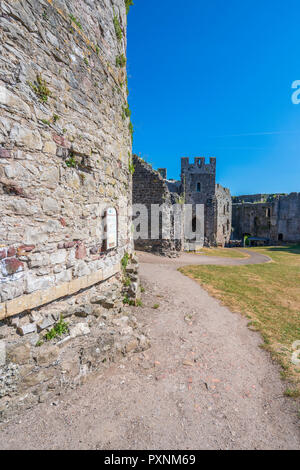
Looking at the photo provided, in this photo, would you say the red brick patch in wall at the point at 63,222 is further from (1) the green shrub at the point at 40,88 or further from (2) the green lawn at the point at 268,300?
(2) the green lawn at the point at 268,300

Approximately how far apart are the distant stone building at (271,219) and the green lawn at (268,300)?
2483 centimetres

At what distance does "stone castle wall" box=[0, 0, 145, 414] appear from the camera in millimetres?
2814

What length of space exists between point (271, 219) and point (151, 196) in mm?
28526

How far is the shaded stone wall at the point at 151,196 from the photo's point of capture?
15312 millimetres

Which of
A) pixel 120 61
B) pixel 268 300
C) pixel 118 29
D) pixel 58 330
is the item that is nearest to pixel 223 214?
pixel 268 300

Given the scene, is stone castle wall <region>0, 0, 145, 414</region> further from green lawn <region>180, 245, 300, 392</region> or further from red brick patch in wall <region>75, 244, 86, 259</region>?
green lawn <region>180, 245, 300, 392</region>

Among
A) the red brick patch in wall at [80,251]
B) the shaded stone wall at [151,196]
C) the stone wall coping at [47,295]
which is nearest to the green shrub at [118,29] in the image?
the red brick patch in wall at [80,251]

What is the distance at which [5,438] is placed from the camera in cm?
253

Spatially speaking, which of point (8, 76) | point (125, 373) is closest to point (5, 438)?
point (125, 373)

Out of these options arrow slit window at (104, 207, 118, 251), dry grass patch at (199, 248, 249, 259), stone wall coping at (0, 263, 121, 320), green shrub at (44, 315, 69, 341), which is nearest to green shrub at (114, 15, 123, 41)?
arrow slit window at (104, 207, 118, 251)

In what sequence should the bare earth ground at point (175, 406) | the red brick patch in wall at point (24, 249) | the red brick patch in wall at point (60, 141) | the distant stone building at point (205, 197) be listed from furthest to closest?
the distant stone building at point (205, 197) < the red brick patch in wall at point (60, 141) < the red brick patch in wall at point (24, 249) < the bare earth ground at point (175, 406)

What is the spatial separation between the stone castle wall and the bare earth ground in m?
0.39

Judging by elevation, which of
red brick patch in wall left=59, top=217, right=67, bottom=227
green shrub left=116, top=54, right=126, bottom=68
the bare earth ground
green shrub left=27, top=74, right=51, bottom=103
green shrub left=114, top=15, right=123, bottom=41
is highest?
green shrub left=114, top=15, right=123, bottom=41

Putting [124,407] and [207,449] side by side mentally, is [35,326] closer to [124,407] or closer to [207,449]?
[124,407]
